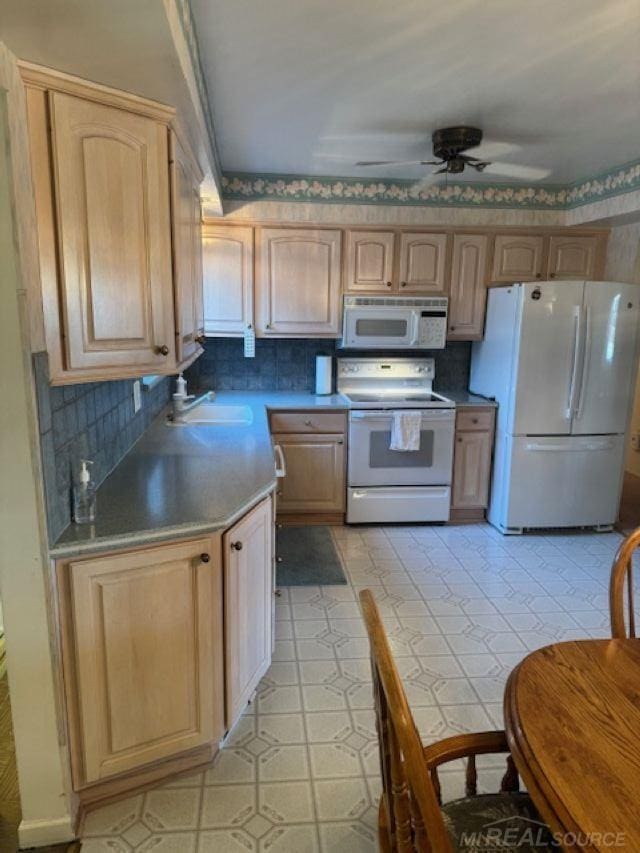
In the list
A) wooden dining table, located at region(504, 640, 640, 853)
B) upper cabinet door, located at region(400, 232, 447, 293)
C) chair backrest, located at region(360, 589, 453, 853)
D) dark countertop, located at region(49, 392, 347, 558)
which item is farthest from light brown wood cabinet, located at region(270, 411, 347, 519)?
chair backrest, located at region(360, 589, 453, 853)

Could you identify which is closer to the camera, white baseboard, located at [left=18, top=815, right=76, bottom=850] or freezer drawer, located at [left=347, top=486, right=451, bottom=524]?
white baseboard, located at [left=18, top=815, right=76, bottom=850]

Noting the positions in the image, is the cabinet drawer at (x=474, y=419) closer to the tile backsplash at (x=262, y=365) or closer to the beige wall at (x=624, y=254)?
the tile backsplash at (x=262, y=365)

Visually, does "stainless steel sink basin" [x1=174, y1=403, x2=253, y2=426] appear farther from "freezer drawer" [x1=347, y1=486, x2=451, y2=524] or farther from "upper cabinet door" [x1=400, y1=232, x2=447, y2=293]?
"upper cabinet door" [x1=400, y1=232, x2=447, y2=293]

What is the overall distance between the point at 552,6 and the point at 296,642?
2563 millimetres

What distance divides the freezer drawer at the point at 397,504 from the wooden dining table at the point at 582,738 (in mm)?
2585

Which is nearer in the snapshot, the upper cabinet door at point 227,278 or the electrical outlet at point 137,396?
the electrical outlet at point 137,396

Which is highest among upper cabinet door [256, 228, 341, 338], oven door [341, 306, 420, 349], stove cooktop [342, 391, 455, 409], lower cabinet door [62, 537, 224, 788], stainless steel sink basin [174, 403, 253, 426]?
upper cabinet door [256, 228, 341, 338]

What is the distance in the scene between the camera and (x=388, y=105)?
2.42m

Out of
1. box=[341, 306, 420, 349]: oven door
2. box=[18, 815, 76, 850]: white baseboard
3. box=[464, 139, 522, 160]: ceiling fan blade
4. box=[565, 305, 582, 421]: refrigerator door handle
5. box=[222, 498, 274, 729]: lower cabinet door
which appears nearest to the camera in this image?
box=[18, 815, 76, 850]: white baseboard

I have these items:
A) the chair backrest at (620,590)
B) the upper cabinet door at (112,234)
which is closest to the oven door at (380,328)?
the upper cabinet door at (112,234)

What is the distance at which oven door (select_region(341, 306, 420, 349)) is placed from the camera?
12.8 ft

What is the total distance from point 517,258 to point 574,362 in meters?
0.89

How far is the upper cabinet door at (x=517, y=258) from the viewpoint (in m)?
3.95

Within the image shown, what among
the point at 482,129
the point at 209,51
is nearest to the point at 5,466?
the point at 209,51
